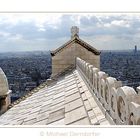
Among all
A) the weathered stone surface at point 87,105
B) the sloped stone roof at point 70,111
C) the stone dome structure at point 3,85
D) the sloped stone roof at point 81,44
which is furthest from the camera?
the stone dome structure at point 3,85

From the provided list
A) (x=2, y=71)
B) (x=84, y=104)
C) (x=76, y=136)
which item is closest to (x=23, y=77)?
(x=2, y=71)

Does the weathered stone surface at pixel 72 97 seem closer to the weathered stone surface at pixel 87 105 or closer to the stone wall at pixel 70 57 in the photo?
the weathered stone surface at pixel 87 105

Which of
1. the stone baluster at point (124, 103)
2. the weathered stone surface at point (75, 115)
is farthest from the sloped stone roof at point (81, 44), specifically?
the stone baluster at point (124, 103)

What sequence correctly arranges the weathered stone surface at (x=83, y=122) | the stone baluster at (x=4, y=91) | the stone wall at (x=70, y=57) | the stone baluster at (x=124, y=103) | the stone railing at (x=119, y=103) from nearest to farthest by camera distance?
1. the stone railing at (x=119, y=103)
2. the stone baluster at (x=124, y=103)
3. the weathered stone surface at (x=83, y=122)
4. the stone wall at (x=70, y=57)
5. the stone baluster at (x=4, y=91)

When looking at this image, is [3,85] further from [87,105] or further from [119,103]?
[119,103]

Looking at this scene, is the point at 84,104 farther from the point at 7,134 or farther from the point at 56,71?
the point at 56,71

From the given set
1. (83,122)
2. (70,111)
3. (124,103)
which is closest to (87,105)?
(70,111)

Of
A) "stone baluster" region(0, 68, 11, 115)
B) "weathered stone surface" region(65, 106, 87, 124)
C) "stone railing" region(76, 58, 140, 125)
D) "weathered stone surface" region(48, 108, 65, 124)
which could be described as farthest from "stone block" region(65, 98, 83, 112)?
"stone baluster" region(0, 68, 11, 115)

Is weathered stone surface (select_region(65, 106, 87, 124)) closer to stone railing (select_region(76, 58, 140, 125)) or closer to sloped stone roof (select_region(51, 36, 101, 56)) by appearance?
stone railing (select_region(76, 58, 140, 125))
